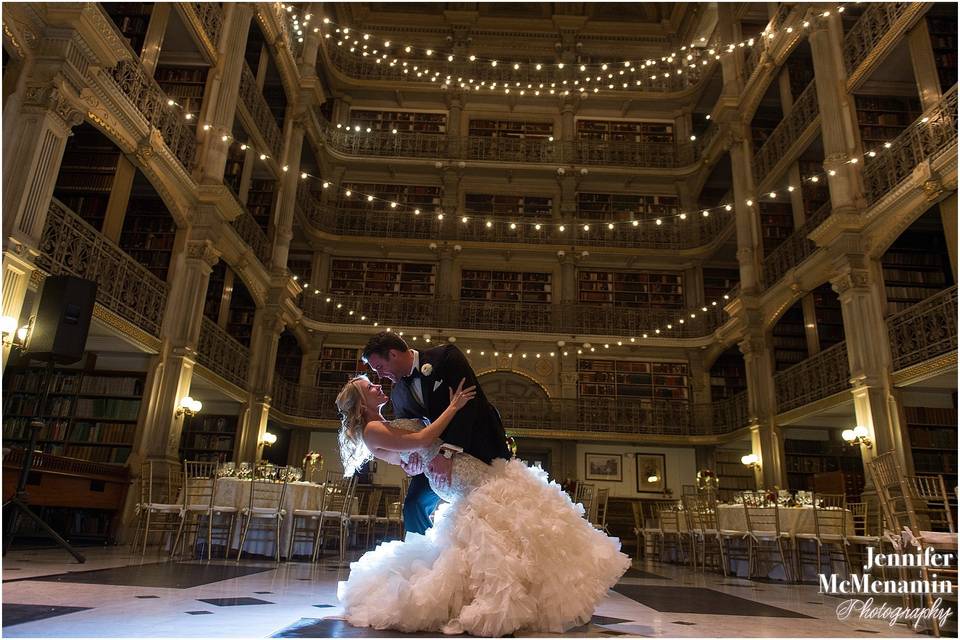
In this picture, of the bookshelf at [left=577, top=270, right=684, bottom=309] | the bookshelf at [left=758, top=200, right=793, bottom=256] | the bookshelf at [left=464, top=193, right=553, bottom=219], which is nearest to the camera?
the bookshelf at [left=758, top=200, right=793, bottom=256]

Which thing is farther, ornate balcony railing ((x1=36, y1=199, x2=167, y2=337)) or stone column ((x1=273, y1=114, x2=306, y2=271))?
stone column ((x1=273, y1=114, x2=306, y2=271))

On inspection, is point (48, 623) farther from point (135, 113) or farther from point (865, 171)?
point (865, 171)

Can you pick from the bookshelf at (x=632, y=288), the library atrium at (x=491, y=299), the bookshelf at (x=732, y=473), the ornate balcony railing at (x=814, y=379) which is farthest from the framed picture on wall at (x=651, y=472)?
the bookshelf at (x=632, y=288)

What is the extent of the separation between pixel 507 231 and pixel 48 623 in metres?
13.6

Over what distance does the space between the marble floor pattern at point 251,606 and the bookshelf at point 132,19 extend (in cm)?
646

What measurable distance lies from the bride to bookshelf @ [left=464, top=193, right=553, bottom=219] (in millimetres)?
13648

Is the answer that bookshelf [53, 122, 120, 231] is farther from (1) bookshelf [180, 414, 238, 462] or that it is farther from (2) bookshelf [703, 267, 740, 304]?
(2) bookshelf [703, 267, 740, 304]

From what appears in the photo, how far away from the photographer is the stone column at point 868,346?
8.02m

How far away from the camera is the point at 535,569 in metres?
2.21

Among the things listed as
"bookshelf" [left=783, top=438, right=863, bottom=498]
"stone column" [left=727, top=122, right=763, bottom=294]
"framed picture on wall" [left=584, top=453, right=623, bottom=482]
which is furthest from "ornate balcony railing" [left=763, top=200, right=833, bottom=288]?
"framed picture on wall" [left=584, top=453, right=623, bottom=482]

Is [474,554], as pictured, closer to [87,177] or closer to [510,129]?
[87,177]

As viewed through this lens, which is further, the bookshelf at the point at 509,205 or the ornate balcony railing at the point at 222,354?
the bookshelf at the point at 509,205

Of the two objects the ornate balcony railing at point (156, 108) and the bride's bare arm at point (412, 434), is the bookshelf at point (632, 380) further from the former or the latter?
the bride's bare arm at point (412, 434)

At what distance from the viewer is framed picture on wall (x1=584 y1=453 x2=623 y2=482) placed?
45.4ft
